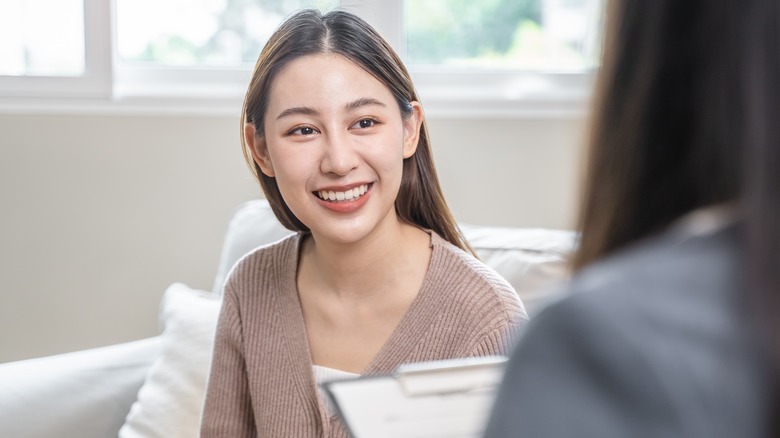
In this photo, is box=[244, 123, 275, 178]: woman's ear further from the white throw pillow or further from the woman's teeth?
the white throw pillow

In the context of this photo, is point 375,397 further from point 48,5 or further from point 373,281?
point 48,5

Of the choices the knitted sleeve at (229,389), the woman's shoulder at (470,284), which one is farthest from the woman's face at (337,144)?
the knitted sleeve at (229,389)

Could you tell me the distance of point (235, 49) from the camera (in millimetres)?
2697

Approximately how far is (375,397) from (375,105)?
970 mm

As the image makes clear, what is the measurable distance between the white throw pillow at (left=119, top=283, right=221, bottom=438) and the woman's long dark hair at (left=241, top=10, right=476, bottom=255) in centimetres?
34

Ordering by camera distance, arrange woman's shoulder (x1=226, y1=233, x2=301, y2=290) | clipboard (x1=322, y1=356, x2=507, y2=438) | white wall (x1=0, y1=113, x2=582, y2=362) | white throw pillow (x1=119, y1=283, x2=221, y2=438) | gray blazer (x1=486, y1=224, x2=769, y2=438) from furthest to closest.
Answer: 1. white wall (x1=0, y1=113, x2=582, y2=362)
2. white throw pillow (x1=119, y1=283, x2=221, y2=438)
3. woman's shoulder (x1=226, y1=233, x2=301, y2=290)
4. clipboard (x1=322, y1=356, x2=507, y2=438)
5. gray blazer (x1=486, y1=224, x2=769, y2=438)

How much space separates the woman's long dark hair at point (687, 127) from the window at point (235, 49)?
2.09 m

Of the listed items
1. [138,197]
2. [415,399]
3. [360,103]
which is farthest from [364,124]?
[138,197]

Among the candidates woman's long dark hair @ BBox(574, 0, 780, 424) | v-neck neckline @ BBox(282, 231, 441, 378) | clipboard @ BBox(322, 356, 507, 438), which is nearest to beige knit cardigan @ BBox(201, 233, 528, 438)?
v-neck neckline @ BBox(282, 231, 441, 378)

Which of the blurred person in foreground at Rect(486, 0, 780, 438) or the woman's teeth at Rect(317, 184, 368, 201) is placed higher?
the blurred person in foreground at Rect(486, 0, 780, 438)

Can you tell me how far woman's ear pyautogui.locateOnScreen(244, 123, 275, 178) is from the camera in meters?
1.60

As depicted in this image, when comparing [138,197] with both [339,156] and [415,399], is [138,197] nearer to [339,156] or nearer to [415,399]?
[339,156]

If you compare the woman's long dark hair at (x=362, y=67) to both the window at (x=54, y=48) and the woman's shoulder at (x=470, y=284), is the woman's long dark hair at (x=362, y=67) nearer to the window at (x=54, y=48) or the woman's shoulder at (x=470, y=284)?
the woman's shoulder at (x=470, y=284)

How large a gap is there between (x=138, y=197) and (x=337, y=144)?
1313mm
